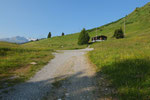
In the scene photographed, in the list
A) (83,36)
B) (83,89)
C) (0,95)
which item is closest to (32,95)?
(0,95)

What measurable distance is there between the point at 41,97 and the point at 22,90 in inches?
51.3

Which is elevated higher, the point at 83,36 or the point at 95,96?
the point at 83,36

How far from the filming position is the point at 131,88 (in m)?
3.75

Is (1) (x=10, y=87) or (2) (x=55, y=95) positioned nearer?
(2) (x=55, y=95)

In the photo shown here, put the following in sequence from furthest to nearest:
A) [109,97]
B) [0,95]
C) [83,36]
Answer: [83,36] < [0,95] < [109,97]

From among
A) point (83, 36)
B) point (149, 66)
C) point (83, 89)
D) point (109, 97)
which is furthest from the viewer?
point (83, 36)

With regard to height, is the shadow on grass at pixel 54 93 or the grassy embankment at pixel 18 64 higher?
the grassy embankment at pixel 18 64

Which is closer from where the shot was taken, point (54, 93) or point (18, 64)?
point (54, 93)

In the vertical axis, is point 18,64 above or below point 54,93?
above

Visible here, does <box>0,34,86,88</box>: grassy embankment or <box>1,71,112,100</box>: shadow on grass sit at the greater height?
<box>0,34,86,88</box>: grassy embankment

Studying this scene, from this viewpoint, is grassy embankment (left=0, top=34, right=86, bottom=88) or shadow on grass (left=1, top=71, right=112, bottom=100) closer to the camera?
shadow on grass (left=1, top=71, right=112, bottom=100)

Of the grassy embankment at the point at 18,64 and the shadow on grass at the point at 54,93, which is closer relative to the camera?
the shadow on grass at the point at 54,93

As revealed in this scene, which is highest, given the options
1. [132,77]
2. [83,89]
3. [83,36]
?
[83,36]

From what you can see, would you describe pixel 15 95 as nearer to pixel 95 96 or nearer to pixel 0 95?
pixel 0 95
